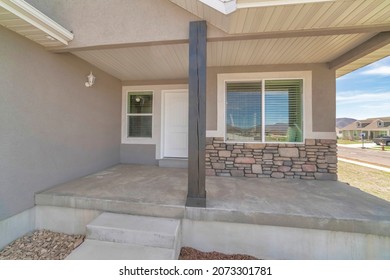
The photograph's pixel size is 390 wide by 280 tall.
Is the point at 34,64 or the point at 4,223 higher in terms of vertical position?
the point at 34,64

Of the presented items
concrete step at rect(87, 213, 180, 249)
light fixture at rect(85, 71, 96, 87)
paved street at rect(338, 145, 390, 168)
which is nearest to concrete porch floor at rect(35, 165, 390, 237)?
concrete step at rect(87, 213, 180, 249)

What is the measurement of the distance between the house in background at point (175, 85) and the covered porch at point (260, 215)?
35 cm

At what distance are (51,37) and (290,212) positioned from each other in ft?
14.4

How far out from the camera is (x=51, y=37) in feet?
9.58

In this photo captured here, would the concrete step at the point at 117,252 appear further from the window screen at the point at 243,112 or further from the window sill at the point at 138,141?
the window sill at the point at 138,141

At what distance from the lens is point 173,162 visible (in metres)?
5.43

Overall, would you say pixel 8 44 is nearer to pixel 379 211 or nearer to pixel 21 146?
pixel 21 146

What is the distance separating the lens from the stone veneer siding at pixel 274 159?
4.31 metres

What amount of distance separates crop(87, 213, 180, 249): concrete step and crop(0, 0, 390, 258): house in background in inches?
21.3

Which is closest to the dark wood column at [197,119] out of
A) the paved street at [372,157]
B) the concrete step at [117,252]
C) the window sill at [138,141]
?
the concrete step at [117,252]

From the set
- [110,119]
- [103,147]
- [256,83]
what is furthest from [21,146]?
[256,83]

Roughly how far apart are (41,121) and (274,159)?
4.79m

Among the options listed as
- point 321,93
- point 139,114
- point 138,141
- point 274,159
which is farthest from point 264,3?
point 138,141
